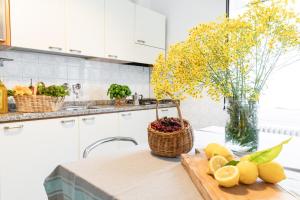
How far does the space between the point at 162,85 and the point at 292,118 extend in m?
2.39

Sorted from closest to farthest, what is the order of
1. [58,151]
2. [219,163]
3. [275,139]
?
[219,163] → [275,139] → [58,151]

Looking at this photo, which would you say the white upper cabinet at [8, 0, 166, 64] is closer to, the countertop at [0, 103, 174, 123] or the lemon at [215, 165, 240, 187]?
the countertop at [0, 103, 174, 123]

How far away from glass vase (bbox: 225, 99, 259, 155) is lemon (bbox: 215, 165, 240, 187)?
15.1 inches

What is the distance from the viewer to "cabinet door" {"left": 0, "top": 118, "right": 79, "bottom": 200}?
1.77m

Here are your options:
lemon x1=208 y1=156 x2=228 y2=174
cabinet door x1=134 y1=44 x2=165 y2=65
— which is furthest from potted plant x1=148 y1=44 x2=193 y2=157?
cabinet door x1=134 y1=44 x2=165 y2=65

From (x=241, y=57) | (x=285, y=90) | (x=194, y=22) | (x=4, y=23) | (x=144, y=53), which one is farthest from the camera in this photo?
(x=194, y=22)

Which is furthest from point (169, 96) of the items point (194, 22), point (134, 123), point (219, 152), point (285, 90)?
point (194, 22)

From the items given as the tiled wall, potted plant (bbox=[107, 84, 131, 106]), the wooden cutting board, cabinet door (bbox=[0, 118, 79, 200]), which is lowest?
cabinet door (bbox=[0, 118, 79, 200])

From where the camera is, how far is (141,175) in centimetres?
86

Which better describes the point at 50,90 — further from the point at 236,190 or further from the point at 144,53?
the point at 236,190

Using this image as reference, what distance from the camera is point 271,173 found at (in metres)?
0.72

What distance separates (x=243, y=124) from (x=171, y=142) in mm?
344

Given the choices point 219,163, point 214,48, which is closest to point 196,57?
point 214,48

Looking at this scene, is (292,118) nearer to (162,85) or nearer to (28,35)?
(162,85)
